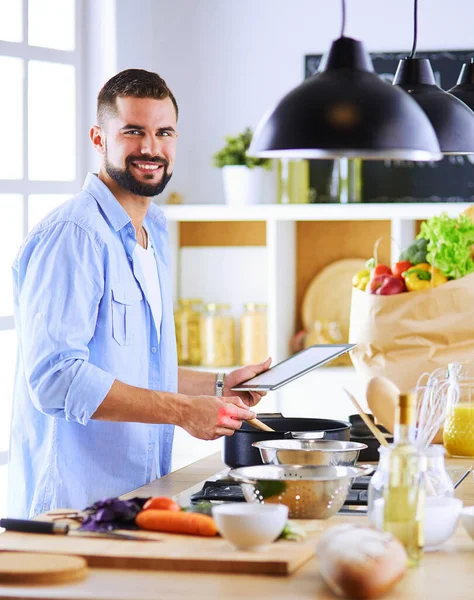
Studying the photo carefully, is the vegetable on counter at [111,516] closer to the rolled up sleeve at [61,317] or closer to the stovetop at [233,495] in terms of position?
the stovetop at [233,495]

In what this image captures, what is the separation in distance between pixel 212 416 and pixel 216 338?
2492mm

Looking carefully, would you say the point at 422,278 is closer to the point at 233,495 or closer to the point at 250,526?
the point at 233,495

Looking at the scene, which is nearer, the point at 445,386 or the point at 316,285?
the point at 445,386

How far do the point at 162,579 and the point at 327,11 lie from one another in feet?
11.5

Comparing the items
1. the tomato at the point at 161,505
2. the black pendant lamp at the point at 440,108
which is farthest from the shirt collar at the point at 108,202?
the tomato at the point at 161,505

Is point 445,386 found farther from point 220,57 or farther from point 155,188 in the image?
point 220,57

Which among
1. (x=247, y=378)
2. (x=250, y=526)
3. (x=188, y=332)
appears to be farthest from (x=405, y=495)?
(x=188, y=332)

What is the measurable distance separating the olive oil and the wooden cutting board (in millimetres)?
140

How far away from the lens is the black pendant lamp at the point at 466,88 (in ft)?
9.22

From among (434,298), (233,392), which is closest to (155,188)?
A: (233,392)

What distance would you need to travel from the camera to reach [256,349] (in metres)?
4.66

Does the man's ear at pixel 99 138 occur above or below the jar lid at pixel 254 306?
above

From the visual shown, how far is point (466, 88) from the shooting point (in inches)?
112

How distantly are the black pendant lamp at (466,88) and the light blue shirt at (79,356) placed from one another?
3.16 feet
